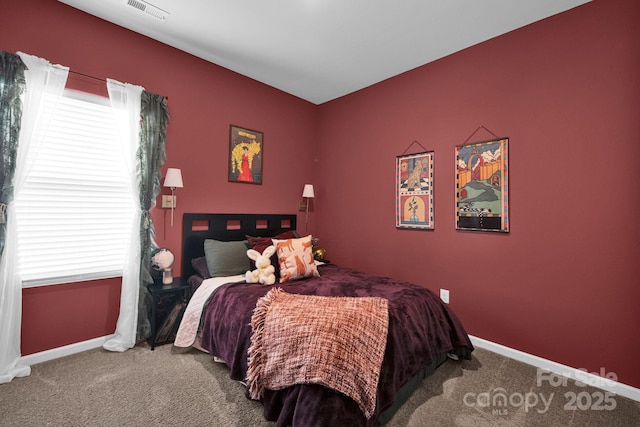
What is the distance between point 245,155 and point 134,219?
1.37 meters

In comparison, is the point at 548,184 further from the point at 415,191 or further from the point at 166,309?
the point at 166,309

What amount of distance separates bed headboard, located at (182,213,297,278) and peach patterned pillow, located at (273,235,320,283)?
780mm

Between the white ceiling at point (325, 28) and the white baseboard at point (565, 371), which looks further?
the white ceiling at point (325, 28)

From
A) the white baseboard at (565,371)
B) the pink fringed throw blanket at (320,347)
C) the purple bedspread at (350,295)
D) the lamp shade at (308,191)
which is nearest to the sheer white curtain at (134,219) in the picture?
the purple bedspread at (350,295)

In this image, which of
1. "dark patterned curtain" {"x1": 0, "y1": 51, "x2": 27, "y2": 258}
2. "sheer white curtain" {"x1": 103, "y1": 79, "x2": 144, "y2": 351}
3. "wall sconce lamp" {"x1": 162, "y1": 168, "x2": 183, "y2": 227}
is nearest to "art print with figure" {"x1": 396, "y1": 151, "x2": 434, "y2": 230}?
"wall sconce lamp" {"x1": 162, "y1": 168, "x2": 183, "y2": 227}

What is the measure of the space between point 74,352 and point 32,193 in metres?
1.32

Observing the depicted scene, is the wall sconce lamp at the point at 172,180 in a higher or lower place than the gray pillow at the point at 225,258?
higher

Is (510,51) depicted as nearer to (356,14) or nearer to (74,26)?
(356,14)

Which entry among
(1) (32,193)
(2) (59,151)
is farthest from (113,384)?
(2) (59,151)

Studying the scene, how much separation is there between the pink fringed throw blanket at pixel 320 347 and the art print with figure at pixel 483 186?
141 centimetres

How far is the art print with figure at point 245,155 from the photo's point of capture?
331 centimetres

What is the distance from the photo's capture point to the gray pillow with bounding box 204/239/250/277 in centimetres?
269

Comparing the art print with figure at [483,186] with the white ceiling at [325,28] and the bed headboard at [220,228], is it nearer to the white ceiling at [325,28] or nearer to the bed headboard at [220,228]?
the white ceiling at [325,28]

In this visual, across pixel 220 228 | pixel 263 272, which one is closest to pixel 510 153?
pixel 263 272
